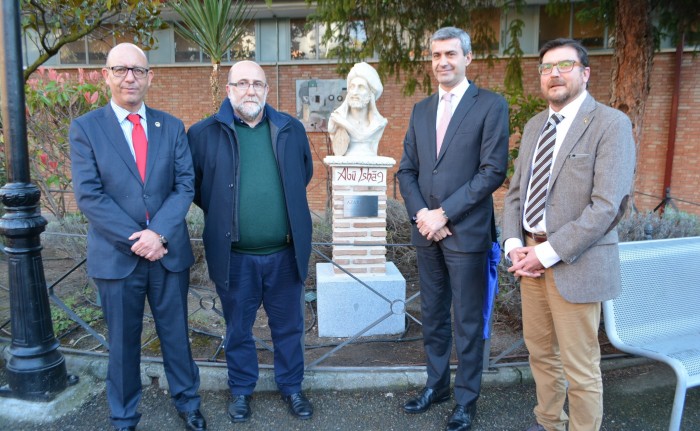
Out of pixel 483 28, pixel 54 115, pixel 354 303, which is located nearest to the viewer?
pixel 354 303

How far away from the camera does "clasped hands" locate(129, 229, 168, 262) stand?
2.41 meters

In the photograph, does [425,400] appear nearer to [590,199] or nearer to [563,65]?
[590,199]

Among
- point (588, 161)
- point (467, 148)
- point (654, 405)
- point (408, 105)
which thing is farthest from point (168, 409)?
point (408, 105)

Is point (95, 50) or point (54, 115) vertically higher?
point (95, 50)

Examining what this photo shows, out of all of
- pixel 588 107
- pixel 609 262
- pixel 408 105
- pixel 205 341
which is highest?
pixel 408 105

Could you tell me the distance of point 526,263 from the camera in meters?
2.34

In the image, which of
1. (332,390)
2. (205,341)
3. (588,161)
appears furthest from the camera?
(205,341)

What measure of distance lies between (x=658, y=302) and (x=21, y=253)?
3895 mm

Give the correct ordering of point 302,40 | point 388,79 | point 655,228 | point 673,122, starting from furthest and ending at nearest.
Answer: point 302,40 → point 388,79 → point 673,122 → point 655,228

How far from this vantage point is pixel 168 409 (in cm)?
299

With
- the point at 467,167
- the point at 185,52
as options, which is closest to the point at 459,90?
the point at 467,167

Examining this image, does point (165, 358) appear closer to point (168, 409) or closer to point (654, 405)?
point (168, 409)

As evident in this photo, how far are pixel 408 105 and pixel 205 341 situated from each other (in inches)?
356

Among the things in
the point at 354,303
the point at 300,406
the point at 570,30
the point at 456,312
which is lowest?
the point at 300,406
